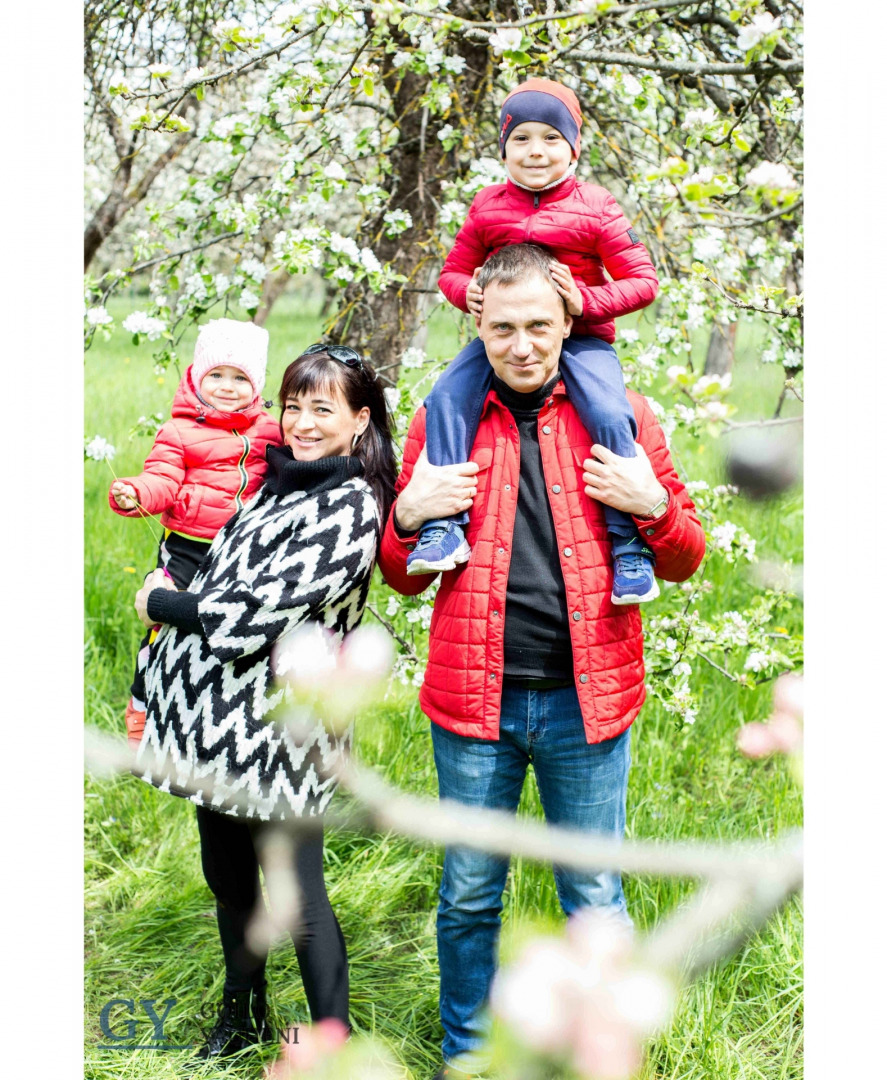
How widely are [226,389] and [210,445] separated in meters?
0.13

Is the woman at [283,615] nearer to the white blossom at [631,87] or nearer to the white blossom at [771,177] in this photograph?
the white blossom at [771,177]

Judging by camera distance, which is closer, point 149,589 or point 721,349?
point 149,589

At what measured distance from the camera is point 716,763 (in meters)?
3.52

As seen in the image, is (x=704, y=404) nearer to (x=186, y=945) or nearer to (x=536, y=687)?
(x=536, y=687)

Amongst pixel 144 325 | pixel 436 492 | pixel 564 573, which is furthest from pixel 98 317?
pixel 564 573

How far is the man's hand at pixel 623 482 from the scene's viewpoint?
1.92m

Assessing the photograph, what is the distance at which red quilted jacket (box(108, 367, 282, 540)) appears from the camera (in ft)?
7.36

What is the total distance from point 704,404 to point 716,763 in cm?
263

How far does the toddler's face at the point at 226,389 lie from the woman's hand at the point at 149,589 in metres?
0.39

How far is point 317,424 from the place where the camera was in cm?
210

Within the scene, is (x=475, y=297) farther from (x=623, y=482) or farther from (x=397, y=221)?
(x=397, y=221)

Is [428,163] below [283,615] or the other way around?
the other way around

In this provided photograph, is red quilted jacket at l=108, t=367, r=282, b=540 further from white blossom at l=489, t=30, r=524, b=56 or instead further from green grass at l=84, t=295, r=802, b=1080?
green grass at l=84, t=295, r=802, b=1080
